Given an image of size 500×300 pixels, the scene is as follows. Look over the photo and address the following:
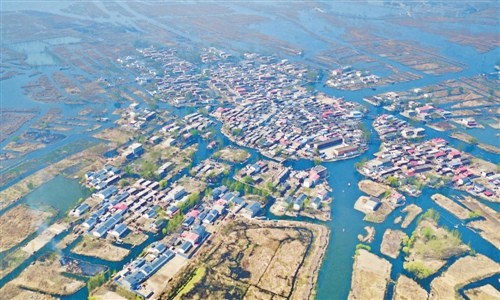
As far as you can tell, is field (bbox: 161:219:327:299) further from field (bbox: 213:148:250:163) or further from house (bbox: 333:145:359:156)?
house (bbox: 333:145:359:156)

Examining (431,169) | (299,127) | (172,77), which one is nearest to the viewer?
(431,169)

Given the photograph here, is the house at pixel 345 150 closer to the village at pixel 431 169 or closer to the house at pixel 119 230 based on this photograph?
the village at pixel 431 169

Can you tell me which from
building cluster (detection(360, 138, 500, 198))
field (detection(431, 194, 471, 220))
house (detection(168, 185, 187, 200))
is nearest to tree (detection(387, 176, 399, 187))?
building cluster (detection(360, 138, 500, 198))

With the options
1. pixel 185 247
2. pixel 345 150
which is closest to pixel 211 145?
pixel 345 150

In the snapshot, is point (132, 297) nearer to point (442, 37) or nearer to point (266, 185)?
point (266, 185)

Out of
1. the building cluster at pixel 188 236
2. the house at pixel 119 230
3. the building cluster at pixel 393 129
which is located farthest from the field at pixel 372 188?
the house at pixel 119 230

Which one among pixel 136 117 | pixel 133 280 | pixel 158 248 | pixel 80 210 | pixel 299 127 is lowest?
pixel 80 210

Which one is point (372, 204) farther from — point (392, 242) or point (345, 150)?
point (345, 150)
